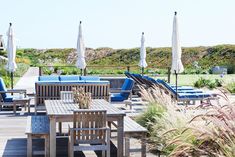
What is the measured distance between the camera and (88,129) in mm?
5957

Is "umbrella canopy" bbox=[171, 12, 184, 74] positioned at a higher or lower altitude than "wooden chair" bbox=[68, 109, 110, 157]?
higher

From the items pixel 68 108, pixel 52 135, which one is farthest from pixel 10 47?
pixel 52 135

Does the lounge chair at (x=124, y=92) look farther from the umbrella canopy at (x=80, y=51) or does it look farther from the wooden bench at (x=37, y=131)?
the wooden bench at (x=37, y=131)

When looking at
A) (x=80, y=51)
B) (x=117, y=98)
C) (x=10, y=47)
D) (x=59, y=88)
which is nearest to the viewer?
(x=59, y=88)

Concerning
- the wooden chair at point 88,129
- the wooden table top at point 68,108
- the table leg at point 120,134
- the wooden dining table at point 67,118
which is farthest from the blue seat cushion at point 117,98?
the wooden chair at point 88,129

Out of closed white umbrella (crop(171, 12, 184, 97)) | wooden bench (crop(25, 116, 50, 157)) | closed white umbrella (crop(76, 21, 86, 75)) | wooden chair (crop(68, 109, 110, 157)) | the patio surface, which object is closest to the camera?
wooden chair (crop(68, 109, 110, 157))

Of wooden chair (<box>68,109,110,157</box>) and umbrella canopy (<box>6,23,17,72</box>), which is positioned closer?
wooden chair (<box>68,109,110,157</box>)

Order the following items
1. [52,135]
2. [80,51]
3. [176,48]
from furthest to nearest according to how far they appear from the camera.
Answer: [80,51]
[176,48]
[52,135]

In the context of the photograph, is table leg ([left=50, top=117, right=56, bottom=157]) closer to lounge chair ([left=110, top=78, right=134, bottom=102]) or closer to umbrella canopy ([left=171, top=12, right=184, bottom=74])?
lounge chair ([left=110, top=78, right=134, bottom=102])

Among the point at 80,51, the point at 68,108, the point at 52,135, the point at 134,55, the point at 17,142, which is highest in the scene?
the point at 134,55

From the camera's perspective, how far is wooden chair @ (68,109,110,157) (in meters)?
5.97

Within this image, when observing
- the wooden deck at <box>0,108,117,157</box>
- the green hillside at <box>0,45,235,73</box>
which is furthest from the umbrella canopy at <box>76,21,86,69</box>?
the green hillside at <box>0,45,235,73</box>

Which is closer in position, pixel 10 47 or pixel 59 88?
pixel 59 88

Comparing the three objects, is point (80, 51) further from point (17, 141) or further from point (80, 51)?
point (17, 141)
